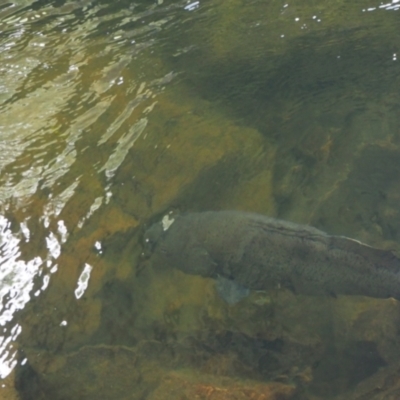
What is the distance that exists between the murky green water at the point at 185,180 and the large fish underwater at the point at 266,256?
12 centimetres

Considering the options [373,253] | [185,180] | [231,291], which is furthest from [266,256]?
[185,180]

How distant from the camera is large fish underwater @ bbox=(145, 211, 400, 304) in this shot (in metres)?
4.02

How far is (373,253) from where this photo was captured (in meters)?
3.99

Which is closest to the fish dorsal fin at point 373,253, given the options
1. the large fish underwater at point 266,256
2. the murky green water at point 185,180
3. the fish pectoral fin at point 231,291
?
the large fish underwater at point 266,256

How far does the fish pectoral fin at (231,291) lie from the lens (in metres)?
4.37

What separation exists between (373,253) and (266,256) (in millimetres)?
800

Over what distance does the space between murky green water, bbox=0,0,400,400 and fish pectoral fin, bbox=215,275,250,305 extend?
3.0 inches

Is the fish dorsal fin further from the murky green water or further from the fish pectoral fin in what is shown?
the fish pectoral fin

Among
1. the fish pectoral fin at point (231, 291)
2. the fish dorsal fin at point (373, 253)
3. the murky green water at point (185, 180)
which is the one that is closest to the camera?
the fish dorsal fin at point (373, 253)

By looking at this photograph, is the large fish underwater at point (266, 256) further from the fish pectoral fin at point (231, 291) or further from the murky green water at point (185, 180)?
the murky green water at point (185, 180)

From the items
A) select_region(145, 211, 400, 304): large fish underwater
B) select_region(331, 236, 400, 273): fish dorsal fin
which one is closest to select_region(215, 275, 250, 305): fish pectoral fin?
select_region(145, 211, 400, 304): large fish underwater

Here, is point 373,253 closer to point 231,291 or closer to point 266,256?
point 266,256

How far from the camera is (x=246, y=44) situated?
6.71 meters

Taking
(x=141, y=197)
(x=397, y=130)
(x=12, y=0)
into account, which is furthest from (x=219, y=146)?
(x=12, y=0)
